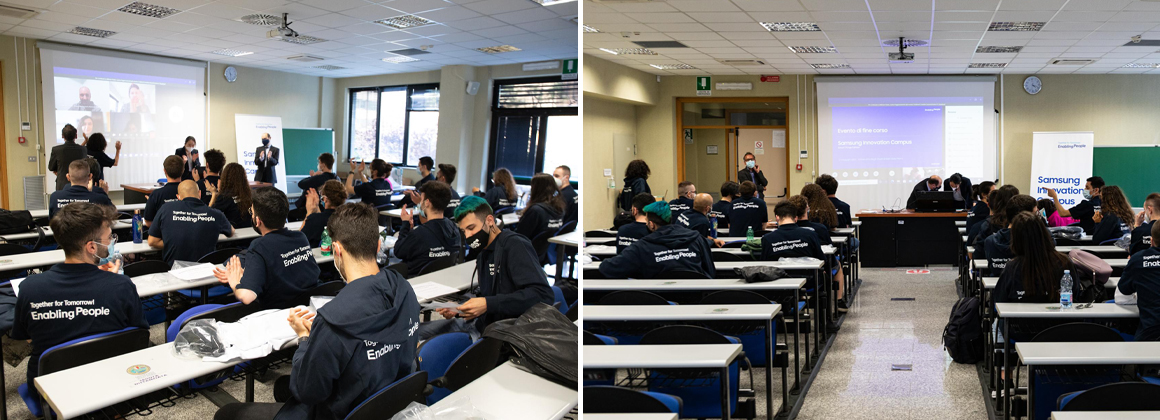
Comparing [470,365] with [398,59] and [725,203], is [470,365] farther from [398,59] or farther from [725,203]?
[398,59]

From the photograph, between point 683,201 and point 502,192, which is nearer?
point 683,201

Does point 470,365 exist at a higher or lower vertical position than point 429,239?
lower

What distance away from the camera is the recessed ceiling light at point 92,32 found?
841 centimetres

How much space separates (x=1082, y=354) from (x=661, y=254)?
217cm

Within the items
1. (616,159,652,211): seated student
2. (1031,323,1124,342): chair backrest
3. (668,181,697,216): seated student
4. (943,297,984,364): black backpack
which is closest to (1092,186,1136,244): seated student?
(943,297,984,364): black backpack

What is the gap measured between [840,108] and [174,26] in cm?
916

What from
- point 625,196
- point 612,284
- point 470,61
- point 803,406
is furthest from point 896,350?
point 470,61

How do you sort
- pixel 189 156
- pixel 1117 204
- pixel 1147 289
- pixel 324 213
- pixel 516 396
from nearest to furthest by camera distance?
pixel 516 396 → pixel 1147 289 → pixel 324 213 → pixel 1117 204 → pixel 189 156

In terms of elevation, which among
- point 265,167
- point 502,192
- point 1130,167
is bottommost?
point 502,192

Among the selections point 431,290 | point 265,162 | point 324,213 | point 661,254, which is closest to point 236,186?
point 324,213

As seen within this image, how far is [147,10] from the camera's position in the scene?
742 centimetres

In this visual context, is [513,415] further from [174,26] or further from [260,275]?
[174,26]

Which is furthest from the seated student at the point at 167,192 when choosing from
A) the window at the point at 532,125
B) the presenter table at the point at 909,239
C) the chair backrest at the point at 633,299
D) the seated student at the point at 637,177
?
the presenter table at the point at 909,239

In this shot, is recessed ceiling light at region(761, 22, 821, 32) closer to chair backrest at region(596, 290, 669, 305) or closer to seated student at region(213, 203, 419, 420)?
chair backrest at region(596, 290, 669, 305)
